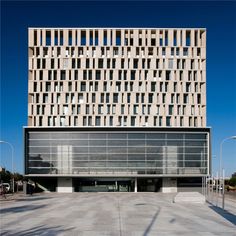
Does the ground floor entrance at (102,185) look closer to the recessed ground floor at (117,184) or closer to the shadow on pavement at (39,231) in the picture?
the recessed ground floor at (117,184)

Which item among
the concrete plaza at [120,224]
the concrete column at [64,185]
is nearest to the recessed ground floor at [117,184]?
the concrete column at [64,185]

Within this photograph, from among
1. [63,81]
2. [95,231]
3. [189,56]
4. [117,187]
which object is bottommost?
[117,187]

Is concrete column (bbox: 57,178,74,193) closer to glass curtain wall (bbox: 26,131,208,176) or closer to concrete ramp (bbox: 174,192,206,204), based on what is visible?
glass curtain wall (bbox: 26,131,208,176)

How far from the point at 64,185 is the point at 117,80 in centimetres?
2184

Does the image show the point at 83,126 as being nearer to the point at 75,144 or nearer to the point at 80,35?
the point at 75,144

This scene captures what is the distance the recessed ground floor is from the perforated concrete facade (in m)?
10.1

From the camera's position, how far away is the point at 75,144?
69.8 meters

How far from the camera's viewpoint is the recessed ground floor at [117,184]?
234ft

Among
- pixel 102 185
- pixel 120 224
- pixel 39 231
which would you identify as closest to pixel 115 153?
pixel 102 185

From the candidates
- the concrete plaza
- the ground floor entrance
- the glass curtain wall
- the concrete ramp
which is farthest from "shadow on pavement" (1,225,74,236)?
the ground floor entrance

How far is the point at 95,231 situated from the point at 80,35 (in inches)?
2185

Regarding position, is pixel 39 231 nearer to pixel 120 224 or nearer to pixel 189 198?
pixel 120 224

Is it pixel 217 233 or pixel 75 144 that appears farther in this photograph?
pixel 75 144

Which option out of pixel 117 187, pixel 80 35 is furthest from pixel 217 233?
pixel 80 35
